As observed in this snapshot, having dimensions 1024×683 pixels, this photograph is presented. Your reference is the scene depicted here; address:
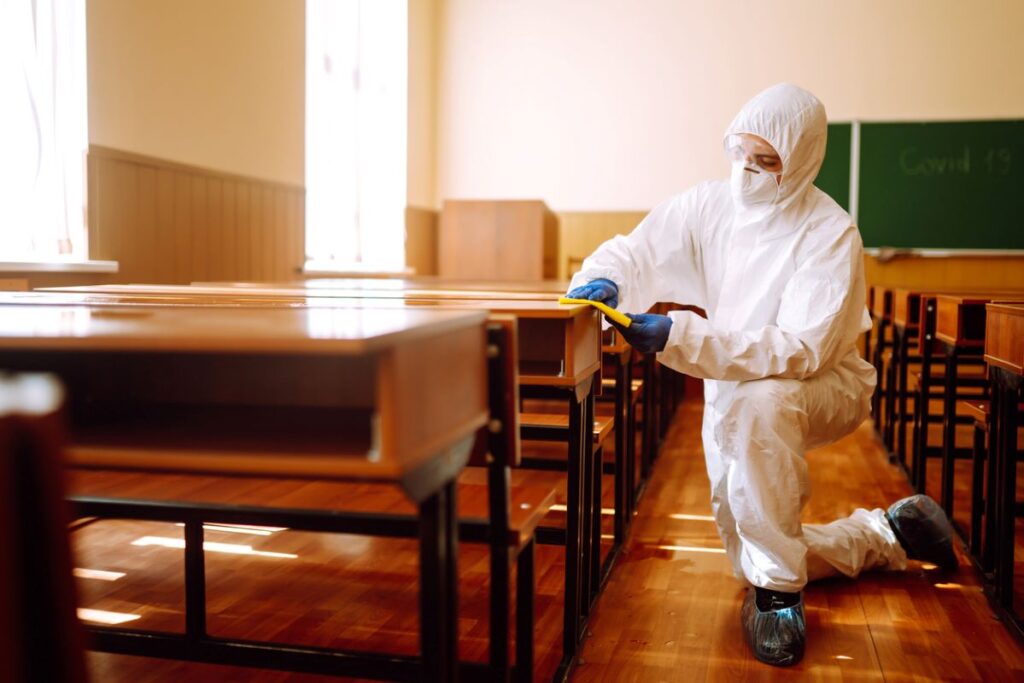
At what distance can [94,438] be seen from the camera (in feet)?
3.22

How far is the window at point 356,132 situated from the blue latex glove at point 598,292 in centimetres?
359

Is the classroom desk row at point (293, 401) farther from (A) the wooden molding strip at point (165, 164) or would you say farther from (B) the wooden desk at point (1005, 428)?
(A) the wooden molding strip at point (165, 164)

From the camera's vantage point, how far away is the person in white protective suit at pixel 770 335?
6.32 feet

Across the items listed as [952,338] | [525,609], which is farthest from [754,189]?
[525,609]

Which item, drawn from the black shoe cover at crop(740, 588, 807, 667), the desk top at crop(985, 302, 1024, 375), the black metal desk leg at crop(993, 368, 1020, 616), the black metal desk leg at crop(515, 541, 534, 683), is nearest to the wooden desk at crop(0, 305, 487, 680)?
the black metal desk leg at crop(515, 541, 534, 683)

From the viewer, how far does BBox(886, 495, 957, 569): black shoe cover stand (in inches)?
94.7

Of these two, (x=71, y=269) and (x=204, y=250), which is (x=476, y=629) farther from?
(x=204, y=250)

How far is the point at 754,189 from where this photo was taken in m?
2.13

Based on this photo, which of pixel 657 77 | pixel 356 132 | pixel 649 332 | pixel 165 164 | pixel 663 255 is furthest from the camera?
pixel 657 77

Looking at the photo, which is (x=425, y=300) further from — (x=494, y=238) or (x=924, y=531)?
(x=494, y=238)

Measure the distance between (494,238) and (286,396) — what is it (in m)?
5.20

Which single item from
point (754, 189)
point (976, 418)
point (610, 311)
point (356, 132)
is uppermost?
point (356, 132)

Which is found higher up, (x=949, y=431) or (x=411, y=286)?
(x=411, y=286)

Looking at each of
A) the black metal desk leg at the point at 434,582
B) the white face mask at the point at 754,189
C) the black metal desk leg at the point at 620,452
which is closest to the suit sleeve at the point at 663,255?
the white face mask at the point at 754,189
